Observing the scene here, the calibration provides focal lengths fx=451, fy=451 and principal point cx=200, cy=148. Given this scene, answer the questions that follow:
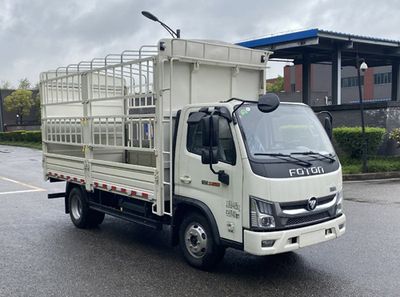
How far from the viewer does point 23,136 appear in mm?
42406

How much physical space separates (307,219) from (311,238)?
0.23m

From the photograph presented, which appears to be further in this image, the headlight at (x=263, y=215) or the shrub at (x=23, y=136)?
the shrub at (x=23, y=136)

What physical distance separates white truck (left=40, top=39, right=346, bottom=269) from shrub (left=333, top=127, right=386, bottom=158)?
10257 millimetres

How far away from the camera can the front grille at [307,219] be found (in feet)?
16.5

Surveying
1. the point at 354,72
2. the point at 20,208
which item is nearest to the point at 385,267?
the point at 20,208

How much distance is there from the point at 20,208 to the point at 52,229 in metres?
2.44

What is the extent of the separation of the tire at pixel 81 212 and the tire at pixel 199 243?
259 centimetres

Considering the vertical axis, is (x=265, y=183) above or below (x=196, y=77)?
below

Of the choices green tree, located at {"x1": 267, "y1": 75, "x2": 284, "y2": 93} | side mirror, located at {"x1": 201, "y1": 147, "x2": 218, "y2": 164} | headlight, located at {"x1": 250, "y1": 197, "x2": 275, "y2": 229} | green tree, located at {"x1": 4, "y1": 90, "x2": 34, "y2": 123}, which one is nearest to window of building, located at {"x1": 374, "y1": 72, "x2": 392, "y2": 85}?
green tree, located at {"x1": 267, "y1": 75, "x2": 284, "y2": 93}

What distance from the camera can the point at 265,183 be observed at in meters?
4.89

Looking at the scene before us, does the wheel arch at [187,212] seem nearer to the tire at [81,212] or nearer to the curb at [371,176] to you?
the tire at [81,212]

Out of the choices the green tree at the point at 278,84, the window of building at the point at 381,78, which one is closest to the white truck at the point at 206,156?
the green tree at the point at 278,84

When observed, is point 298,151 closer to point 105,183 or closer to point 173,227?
point 173,227

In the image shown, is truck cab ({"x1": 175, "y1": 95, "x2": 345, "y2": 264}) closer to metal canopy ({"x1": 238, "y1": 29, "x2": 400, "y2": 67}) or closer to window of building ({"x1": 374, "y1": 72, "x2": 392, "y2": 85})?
metal canopy ({"x1": 238, "y1": 29, "x2": 400, "y2": 67})
